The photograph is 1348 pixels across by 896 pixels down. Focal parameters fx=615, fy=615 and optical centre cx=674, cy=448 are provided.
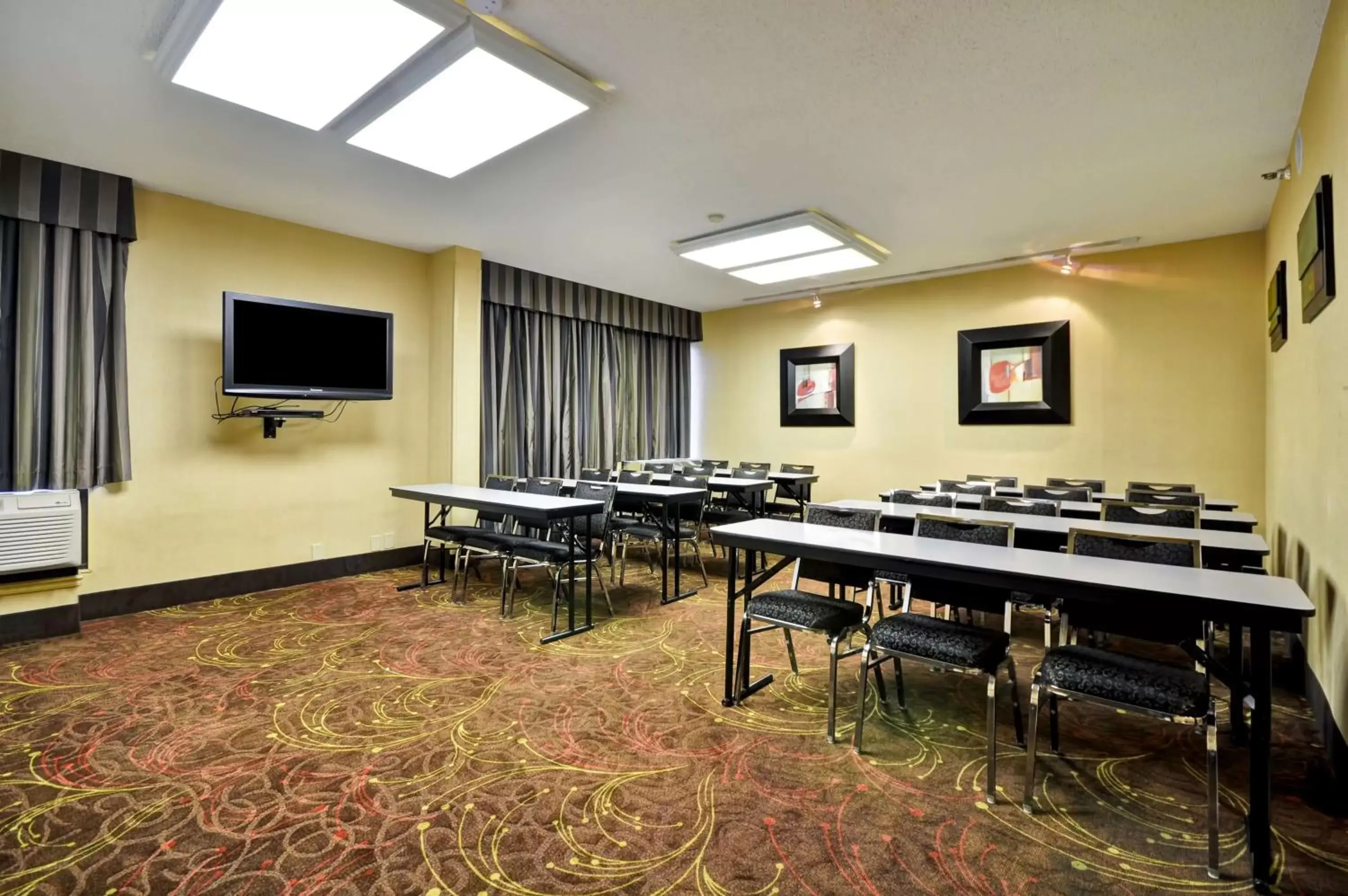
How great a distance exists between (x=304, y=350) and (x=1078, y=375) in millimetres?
6869

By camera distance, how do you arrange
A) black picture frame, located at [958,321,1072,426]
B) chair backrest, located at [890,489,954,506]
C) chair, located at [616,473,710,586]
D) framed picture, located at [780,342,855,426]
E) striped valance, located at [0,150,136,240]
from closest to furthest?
striped valance, located at [0,150,136,240]
chair backrest, located at [890,489,954,506]
chair, located at [616,473,710,586]
black picture frame, located at [958,321,1072,426]
framed picture, located at [780,342,855,426]

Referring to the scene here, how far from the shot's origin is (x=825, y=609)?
2.71 meters

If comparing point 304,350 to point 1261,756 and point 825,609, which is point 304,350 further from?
point 1261,756

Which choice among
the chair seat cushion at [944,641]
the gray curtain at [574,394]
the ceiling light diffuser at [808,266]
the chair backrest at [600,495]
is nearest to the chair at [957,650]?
the chair seat cushion at [944,641]

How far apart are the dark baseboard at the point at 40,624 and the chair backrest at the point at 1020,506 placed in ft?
19.0

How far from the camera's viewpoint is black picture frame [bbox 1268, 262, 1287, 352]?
384 cm

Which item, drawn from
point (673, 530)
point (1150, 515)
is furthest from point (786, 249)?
point (1150, 515)

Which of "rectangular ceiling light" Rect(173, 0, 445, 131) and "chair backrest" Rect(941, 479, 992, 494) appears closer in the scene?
"rectangular ceiling light" Rect(173, 0, 445, 131)

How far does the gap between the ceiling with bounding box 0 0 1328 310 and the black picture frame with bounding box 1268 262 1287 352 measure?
0.65 metres

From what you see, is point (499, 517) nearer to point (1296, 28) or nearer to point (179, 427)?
point (179, 427)

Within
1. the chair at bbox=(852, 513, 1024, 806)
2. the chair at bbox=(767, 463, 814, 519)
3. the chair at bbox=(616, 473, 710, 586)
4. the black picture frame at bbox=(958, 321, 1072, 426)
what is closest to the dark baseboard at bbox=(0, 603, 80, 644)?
the chair at bbox=(616, 473, 710, 586)

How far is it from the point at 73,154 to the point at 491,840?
4750 millimetres

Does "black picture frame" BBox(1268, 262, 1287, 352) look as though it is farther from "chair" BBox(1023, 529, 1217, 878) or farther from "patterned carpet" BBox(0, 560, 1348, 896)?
"chair" BBox(1023, 529, 1217, 878)

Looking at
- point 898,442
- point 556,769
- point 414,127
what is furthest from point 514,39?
point 898,442
